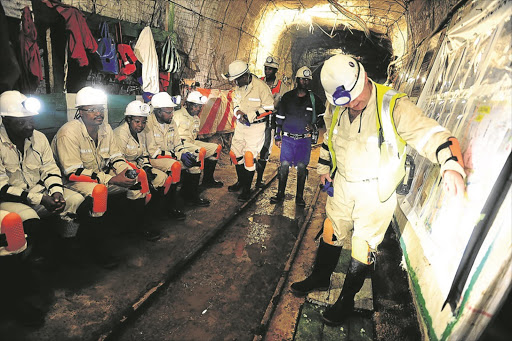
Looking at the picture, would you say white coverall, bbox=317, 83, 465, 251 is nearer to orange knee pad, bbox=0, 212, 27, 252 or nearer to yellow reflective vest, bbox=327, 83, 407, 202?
yellow reflective vest, bbox=327, 83, 407, 202

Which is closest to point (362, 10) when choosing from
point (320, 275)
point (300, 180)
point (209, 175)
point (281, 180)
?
point (300, 180)

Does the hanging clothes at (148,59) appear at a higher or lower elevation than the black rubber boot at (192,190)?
higher

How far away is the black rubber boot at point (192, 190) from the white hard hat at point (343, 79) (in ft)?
9.58

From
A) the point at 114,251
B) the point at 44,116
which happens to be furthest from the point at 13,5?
the point at 114,251

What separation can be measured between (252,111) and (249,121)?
0.20 m

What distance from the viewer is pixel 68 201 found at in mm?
2766

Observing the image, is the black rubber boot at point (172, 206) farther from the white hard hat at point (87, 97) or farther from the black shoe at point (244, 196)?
the white hard hat at point (87, 97)

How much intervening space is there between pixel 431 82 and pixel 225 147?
560cm

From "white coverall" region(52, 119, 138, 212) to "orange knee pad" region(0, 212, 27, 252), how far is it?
A: 70 cm

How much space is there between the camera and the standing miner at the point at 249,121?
495cm

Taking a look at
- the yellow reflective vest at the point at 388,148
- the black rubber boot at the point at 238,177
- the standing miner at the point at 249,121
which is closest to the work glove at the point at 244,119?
the standing miner at the point at 249,121

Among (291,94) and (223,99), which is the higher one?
(291,94)

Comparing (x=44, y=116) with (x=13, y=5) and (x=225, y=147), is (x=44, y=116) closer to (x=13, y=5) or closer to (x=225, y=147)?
(x=13, y=5)

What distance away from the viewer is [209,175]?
5.42 m
